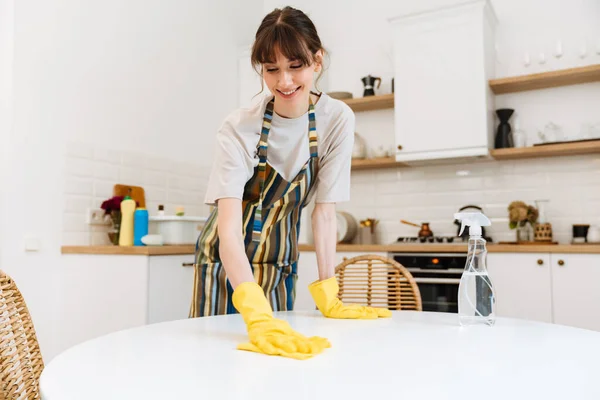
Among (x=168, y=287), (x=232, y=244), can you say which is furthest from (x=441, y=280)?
(x=232, y=244)

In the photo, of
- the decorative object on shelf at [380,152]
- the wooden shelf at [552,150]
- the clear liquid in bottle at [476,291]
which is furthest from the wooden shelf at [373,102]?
the clear liquid in bottle at [476,291]

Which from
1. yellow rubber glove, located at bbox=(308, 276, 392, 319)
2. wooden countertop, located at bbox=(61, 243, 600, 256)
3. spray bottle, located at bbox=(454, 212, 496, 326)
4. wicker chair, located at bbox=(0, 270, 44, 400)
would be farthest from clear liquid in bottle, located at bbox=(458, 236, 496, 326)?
wooden countertop, located at bbox=(61, 243, 600, 256)

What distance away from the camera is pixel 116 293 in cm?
277

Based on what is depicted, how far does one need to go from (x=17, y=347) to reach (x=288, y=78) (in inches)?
33.7

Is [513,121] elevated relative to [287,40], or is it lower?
elevated

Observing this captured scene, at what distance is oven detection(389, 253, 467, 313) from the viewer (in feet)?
10.4

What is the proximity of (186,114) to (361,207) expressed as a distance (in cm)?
143

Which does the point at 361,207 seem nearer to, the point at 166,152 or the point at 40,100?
the point at 166,152

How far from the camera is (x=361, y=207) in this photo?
4102mm

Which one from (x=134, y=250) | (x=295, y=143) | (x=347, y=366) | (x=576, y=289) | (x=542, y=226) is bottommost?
(x=576, y=289)

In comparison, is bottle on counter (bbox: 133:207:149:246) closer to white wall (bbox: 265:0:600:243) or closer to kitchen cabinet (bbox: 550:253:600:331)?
white wall (bbox: 265:0:600:243)

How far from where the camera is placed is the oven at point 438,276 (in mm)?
3168

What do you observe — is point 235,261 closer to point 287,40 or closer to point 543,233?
point 287,40

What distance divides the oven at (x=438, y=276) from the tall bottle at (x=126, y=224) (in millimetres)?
1576
